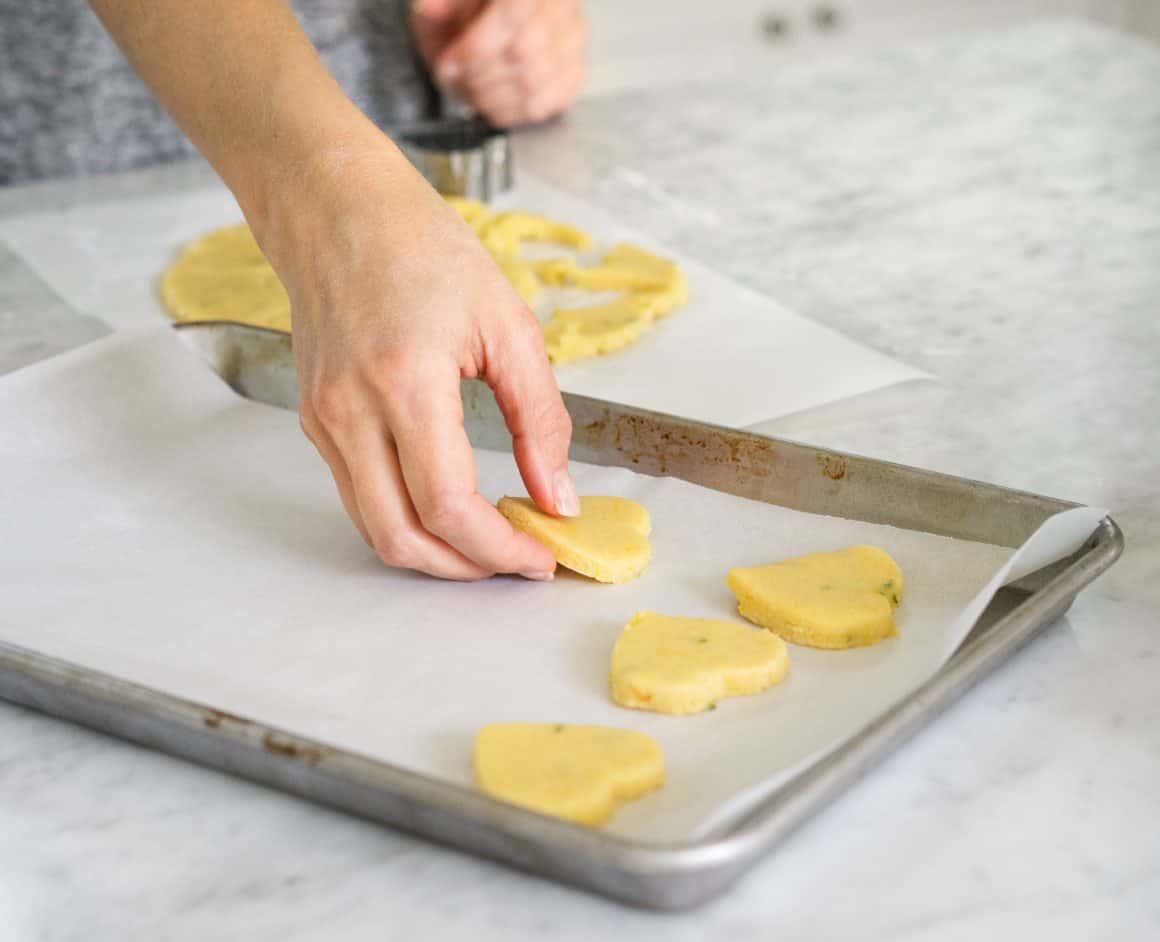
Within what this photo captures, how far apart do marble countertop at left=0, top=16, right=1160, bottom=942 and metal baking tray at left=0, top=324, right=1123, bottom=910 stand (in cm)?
2

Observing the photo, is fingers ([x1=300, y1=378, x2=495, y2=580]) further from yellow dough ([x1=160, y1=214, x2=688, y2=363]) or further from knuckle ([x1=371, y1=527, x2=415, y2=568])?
yellow dough ([x1=160, y1=214, x2=688, y2=363])

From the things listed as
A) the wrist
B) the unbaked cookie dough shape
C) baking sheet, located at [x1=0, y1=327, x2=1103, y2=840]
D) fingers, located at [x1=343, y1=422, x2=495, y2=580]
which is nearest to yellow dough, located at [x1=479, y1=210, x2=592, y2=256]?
the unbaked cookie dough shape

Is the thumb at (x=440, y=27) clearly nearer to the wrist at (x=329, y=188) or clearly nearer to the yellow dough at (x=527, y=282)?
the yellow dough at (x=527, y=282)

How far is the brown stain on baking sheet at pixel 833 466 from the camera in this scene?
3.42 feet

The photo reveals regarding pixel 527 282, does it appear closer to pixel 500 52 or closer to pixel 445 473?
pixel 500 52

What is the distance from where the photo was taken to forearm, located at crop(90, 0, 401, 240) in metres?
1.00

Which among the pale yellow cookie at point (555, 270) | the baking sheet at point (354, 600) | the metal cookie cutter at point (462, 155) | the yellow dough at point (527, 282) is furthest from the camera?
the metal cookie cutter at point (462, 155)

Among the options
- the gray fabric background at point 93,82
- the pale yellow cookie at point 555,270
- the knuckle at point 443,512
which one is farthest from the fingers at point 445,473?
the gray fabric background at point 93,82

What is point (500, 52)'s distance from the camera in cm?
201

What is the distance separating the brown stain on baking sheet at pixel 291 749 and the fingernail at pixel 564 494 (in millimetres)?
305

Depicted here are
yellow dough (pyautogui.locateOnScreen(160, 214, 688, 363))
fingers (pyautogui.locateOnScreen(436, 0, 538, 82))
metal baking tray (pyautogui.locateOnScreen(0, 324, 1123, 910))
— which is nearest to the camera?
metal baking tray (pyautogui.locateOnScreen(0, 324, 1123, 910))

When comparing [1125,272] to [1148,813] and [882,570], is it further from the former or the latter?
[1148,813]

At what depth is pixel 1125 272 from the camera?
1608 mm

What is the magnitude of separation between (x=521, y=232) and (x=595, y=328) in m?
0.28
